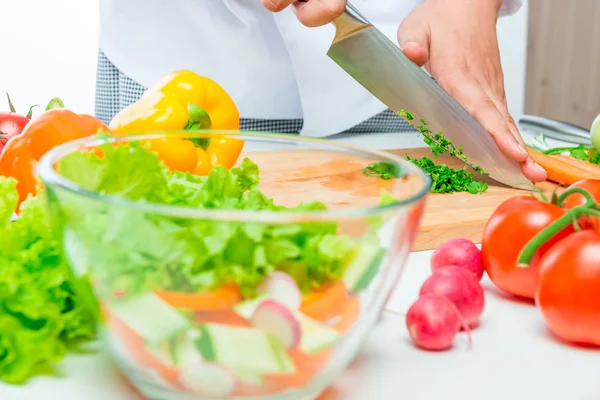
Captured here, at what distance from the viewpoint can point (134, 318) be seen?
0.51m

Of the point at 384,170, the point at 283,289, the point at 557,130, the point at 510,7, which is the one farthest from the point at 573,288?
the point at 510,7

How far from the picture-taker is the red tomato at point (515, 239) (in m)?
0.76

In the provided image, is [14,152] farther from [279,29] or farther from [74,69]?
[74,69]

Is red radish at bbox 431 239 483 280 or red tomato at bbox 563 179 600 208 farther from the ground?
red tomato at bbox 563 179 600 208

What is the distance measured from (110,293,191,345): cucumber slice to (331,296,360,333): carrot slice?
0.10 meters

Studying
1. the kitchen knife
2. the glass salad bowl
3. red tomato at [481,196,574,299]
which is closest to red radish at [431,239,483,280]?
red tomato at [481,196,574,299]

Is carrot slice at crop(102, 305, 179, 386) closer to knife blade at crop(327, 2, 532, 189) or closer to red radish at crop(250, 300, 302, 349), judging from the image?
red radish at crop(250, 300, 302, 349)

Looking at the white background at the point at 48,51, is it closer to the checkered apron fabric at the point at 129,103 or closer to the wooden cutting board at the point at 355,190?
the checkered apron fabric at the point at 129,103

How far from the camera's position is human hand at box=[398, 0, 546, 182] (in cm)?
146

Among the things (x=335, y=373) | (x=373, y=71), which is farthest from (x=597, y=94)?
(x=335, y=373)

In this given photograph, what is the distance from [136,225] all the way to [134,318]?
2.6 inches

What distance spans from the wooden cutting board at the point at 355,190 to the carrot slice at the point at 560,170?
1.0 inches

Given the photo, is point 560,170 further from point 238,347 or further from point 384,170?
point 238,347

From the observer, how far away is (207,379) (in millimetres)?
511
